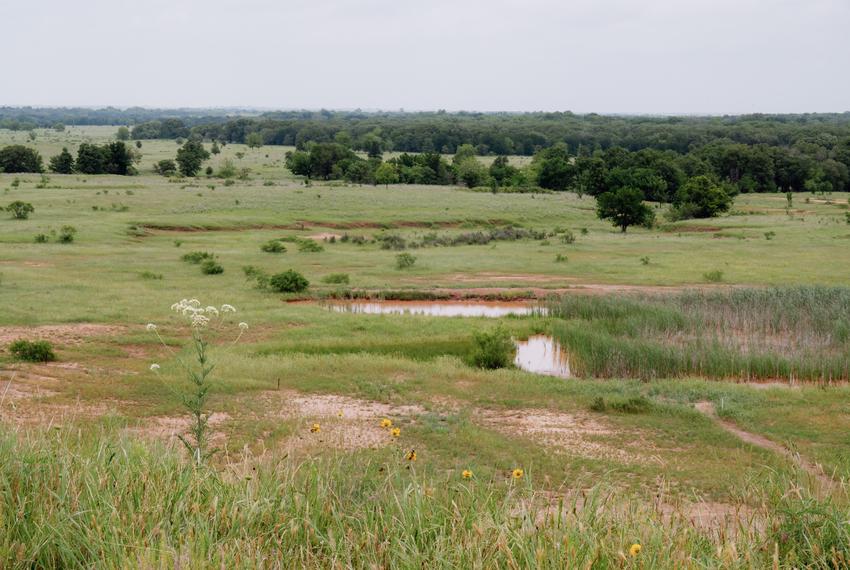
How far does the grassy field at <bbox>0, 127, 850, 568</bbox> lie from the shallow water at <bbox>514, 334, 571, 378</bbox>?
0.49 metres

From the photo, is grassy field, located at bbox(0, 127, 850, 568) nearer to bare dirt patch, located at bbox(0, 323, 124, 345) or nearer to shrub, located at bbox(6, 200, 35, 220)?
bare dirt patch, located at bbox(0, 323, 124, 345)

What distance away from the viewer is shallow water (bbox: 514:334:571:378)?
22.1 meters

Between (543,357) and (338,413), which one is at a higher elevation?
(338,413)

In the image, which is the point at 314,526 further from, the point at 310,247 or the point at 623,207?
the point at 623,207

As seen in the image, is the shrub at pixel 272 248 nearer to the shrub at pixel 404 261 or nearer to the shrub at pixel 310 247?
the shrub at pixel 310 247

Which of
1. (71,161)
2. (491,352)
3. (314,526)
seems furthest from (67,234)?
(71,161)

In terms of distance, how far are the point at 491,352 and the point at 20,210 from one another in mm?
40237

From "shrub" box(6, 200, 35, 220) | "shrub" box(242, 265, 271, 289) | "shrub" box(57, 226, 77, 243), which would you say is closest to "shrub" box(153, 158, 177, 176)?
"shrub" box(6, 200, 35, 220)

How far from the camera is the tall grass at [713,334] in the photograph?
66.5 feet

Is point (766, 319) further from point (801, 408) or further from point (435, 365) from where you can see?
point (435, 365)

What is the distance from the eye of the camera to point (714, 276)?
34.7 m

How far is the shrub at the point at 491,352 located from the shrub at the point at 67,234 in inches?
1135

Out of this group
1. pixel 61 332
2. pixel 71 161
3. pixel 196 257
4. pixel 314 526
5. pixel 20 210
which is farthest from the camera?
pixel 71 161

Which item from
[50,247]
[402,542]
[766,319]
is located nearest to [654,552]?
[402,542]
